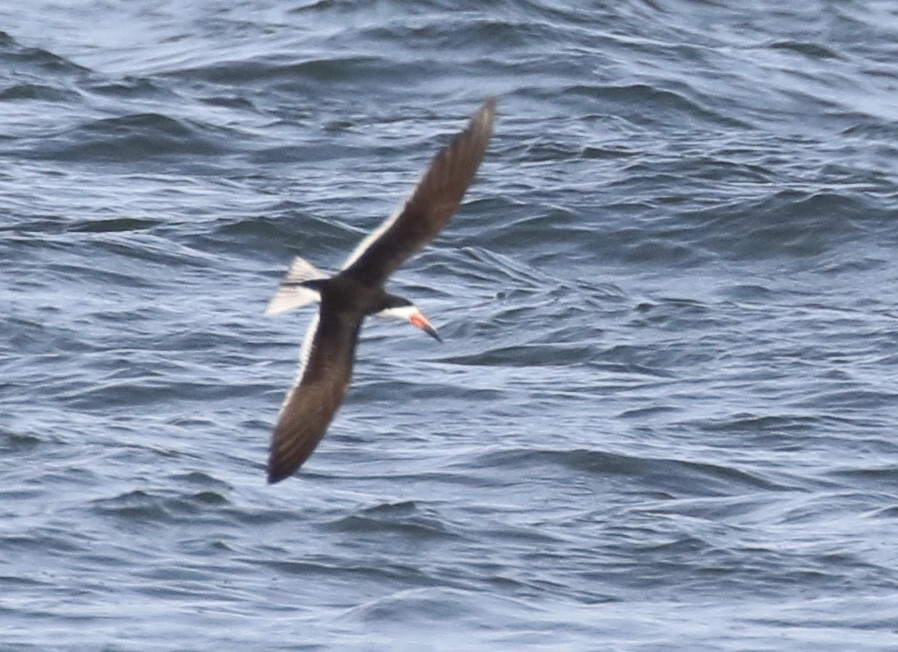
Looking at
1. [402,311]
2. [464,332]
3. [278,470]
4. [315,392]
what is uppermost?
[402,311]

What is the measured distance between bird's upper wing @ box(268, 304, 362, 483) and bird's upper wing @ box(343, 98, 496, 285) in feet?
0.59

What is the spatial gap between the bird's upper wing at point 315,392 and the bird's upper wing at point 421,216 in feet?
→ 0.59

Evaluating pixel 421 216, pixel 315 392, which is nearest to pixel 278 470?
pixel 315 392

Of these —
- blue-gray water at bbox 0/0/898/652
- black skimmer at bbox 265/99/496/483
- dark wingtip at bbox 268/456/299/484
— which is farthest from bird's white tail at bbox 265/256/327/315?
blue-gray water at bbox 0/0/898/652

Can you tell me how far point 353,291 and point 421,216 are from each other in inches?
12.4

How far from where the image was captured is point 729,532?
32.6 ft

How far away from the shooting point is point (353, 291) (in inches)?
297

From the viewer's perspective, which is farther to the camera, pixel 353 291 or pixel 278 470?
pixel 353 291

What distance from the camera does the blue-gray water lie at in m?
9.21

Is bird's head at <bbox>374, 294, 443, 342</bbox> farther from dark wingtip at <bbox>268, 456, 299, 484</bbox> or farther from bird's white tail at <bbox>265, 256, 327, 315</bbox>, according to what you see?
dark wingtip at <bbox>268, 456, 299, 484</bbox>

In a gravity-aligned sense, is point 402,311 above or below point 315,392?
above

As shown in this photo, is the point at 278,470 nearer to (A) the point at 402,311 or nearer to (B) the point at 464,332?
(A) the point at 402,311

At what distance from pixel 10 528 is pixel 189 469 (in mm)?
961

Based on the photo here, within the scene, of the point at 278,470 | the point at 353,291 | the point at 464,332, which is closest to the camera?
the point at 278,470
